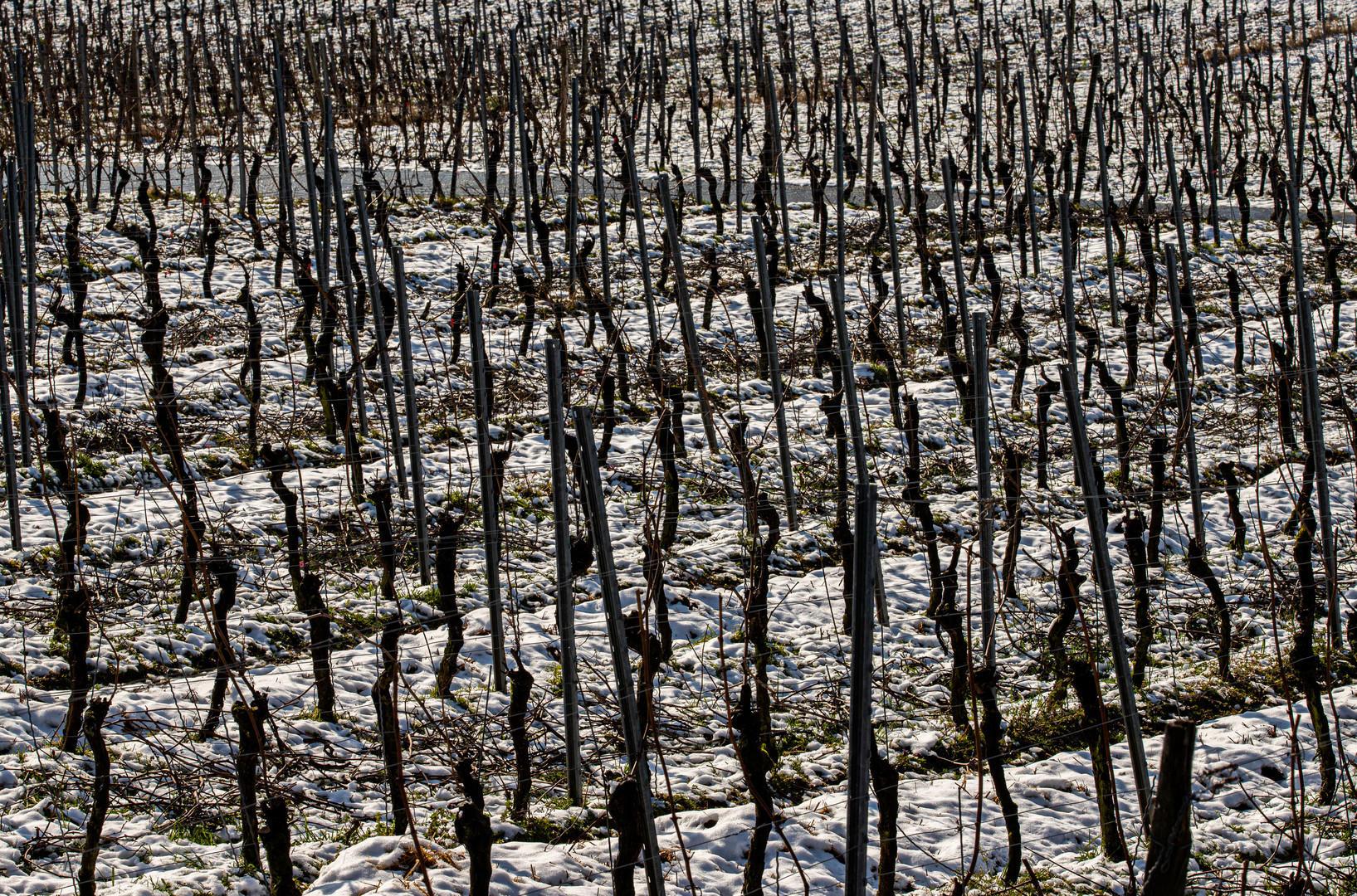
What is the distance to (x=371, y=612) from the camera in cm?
Answer: 515

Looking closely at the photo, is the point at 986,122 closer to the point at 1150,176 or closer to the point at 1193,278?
the point at 1150,176

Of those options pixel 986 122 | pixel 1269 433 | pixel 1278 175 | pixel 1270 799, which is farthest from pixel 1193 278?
pixel 1270 799

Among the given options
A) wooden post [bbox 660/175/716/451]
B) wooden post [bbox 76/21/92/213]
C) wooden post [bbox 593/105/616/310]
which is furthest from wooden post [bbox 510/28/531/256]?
wooden post [bbox 76/21/92/213]

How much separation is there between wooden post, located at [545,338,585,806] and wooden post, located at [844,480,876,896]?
46.9 inches

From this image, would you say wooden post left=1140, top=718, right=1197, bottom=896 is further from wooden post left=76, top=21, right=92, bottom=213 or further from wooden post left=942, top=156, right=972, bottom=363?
wooden post left=76, top=21, right=92, bottom=213

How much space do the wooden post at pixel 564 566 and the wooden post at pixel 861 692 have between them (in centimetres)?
119

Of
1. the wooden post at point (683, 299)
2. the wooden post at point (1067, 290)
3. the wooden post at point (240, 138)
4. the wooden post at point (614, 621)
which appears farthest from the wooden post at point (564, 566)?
the wooden post at point (240, 138)

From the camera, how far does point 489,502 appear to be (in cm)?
434

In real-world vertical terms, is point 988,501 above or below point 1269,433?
above

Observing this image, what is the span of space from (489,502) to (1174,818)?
9.32 feet

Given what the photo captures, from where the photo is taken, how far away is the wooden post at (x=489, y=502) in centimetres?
430

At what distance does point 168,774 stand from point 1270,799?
4022 mm

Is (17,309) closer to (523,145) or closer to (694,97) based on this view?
(523,145)

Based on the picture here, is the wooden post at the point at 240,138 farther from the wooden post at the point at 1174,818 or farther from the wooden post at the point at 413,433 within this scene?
the wooden post at the point at 1174,818
